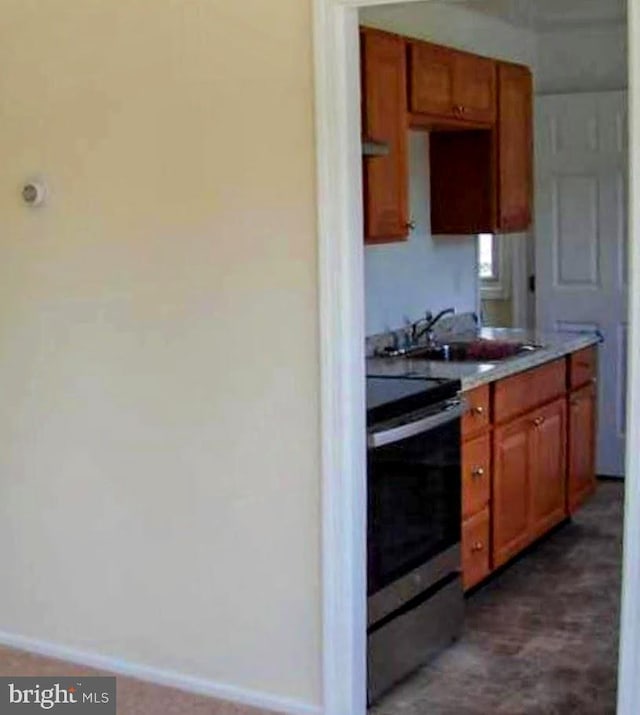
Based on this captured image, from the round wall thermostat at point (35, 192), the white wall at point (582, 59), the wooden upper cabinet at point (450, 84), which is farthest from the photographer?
the white wall at point (582, 59)

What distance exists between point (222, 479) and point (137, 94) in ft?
4.05

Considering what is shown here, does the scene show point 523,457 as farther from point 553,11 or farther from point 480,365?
point 553,11

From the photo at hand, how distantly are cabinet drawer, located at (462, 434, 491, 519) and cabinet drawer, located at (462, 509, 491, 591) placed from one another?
0.04 m

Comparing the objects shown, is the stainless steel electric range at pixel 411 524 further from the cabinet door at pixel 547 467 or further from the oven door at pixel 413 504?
the cabinet door at pixel 547 467

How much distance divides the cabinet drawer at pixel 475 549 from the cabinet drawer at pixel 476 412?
341 millimetres

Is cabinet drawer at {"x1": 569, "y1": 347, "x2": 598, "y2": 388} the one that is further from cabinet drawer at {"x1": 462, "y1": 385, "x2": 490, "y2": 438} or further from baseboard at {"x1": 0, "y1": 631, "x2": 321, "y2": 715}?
baseboard at {"x1": 0, "y1": 631, "x2": 321, "y2": 715}

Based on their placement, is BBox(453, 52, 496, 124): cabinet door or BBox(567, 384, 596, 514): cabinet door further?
BBox(567, 384, 596, 514): cabinet door

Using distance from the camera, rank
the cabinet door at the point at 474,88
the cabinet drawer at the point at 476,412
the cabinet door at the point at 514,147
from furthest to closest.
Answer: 1. the cabinet door at the point at 514,147
2. the cabinet door at the point at 474,88
3. the cabinet drawer at the point at 476,412

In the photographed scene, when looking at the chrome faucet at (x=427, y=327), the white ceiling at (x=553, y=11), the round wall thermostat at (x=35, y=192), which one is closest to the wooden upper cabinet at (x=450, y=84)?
the white ceiling at (x=553, y=11)

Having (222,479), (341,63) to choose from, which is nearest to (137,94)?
(341,63)

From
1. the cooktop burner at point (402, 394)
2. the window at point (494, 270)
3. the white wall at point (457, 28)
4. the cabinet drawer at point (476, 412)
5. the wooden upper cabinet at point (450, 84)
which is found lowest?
the cabinet drawer at point (476, 412)

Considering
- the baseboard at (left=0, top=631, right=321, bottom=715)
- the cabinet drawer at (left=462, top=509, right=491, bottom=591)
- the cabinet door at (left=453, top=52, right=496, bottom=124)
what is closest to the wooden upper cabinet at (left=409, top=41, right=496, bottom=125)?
the cabinet door at (left=453, top=52, right=496, bottom=124)

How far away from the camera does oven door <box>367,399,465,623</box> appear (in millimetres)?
3777

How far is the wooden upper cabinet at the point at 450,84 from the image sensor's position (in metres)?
4.64
